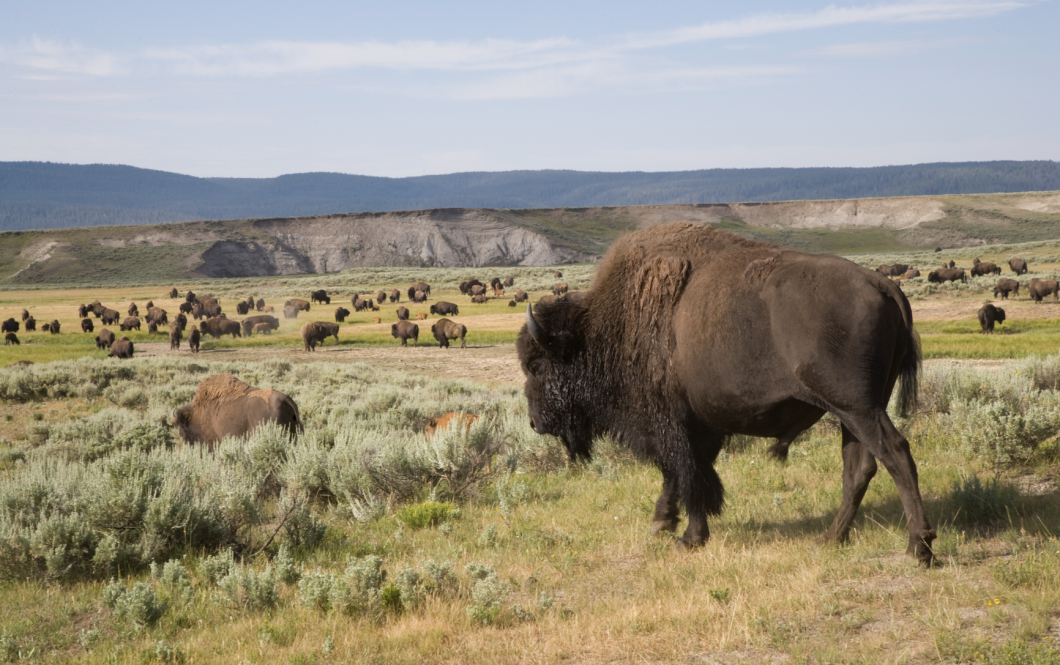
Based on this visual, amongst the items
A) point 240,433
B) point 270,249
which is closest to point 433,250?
point 270,249

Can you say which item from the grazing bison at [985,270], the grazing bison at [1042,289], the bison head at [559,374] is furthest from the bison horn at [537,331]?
the grazing bison at [985,270]

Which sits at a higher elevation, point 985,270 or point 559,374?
point 559,374

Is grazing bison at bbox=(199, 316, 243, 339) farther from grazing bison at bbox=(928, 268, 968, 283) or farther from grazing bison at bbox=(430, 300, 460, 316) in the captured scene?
grazing bison at bbox=(928, 268, 968, 283)

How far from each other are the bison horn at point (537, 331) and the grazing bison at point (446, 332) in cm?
2610

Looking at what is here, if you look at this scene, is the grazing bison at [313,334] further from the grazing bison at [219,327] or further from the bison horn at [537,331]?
the bison horn at [537,331]

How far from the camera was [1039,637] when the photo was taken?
3.07 metres

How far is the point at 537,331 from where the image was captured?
527 cm

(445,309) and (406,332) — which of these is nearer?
(406,332)

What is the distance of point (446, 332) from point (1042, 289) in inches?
1074

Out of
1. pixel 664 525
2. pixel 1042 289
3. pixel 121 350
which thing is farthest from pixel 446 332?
pixel 664 525

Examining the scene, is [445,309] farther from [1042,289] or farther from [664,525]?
[664,525]

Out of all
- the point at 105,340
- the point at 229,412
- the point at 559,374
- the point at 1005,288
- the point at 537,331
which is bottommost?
the point at 1005,288

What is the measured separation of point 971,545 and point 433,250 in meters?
119

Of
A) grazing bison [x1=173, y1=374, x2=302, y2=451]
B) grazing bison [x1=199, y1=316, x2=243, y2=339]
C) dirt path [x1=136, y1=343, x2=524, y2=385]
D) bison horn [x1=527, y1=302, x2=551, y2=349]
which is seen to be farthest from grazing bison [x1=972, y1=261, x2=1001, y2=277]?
bison horn [x1=527, y1=302, x2=551, y2=349]
